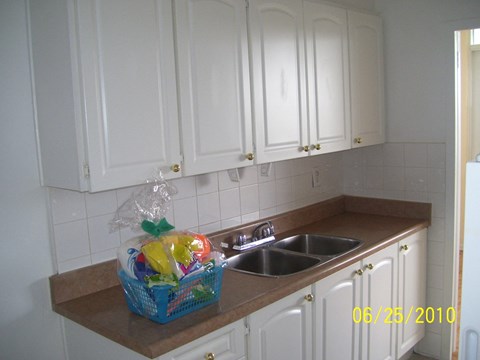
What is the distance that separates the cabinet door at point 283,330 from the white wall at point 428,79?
136 cm

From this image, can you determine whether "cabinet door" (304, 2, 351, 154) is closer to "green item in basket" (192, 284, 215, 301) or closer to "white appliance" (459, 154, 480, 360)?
"green item in basket" (192, 284, 215, 301)

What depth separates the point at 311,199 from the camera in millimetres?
3207

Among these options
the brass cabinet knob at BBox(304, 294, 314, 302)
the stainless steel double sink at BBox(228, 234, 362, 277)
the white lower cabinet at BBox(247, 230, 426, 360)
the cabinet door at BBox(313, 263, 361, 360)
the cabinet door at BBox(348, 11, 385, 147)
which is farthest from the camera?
the cabinet door at BBox(348, 11, 385, 147)

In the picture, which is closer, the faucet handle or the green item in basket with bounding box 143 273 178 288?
the green item in basket with bounding box 143 273 178 288

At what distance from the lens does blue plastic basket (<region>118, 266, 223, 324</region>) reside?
1656mm

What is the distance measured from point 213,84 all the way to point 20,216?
0.90 m

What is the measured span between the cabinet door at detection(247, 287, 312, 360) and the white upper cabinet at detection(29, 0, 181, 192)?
0.67 meters

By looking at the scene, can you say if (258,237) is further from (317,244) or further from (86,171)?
(86,171)

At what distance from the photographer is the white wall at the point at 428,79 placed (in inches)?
117

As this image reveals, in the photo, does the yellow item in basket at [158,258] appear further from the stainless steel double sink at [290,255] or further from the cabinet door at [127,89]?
the stainless steel double sink at [290,255]

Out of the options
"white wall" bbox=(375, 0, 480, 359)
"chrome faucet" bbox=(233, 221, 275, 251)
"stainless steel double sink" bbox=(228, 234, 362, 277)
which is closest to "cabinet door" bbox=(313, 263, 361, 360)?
"stainless steel double sink" bbox=(228, 234, 362, 277)

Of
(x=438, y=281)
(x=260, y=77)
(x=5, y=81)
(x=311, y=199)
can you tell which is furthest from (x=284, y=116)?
(x=438, y=281)

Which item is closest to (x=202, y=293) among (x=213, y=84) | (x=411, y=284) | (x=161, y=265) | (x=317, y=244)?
(x=161, y=265)

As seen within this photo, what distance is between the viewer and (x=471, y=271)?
1.37 meters
